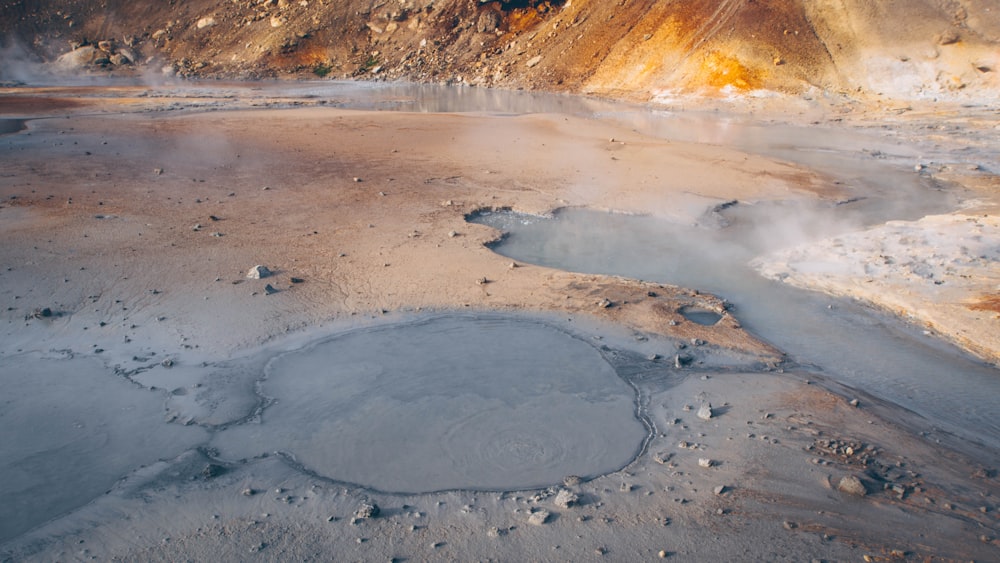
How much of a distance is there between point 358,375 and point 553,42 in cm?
3019

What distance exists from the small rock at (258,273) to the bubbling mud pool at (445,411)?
6.02 ft

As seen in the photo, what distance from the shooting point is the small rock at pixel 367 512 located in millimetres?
4016

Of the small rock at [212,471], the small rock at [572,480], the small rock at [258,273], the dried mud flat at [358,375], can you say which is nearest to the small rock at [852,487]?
the dried mud flat at [358,375]

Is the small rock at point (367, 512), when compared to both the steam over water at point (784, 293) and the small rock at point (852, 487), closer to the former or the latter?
the small rock at point (852, 487)

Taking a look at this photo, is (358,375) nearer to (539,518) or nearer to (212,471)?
(212,471)

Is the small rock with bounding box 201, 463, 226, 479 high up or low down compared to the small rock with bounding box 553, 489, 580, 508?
up

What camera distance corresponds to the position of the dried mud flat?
3.92m

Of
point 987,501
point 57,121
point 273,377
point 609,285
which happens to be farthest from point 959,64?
point 57,121

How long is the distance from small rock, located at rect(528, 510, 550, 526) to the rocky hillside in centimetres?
2236

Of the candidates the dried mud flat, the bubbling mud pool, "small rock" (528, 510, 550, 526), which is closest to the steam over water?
the dried mud flat

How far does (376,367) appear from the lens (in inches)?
227

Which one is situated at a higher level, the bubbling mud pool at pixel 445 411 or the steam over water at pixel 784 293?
the bubbling mud pool at pixel 445 411

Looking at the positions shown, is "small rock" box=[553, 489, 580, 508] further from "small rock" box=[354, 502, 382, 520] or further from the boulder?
the boulder

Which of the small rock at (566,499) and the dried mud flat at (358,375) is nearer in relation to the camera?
the dried mud flat at (358,375)
